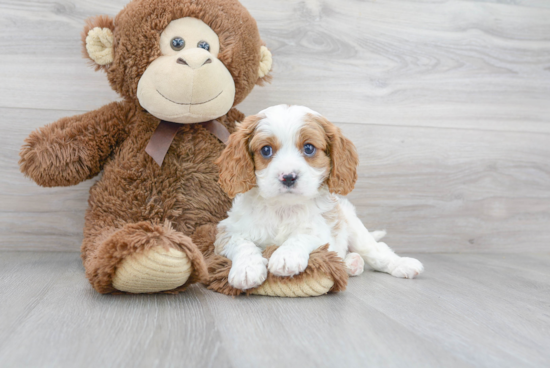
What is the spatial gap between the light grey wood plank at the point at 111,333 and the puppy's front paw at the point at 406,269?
0.77 metres

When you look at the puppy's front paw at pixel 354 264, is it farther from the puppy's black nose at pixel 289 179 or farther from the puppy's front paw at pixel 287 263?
the puppy's black nose at pixel 289 179

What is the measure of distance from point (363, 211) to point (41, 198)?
1387 mm

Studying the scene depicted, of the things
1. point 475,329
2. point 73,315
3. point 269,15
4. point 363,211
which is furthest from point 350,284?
point 269,15

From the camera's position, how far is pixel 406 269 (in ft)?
5.44

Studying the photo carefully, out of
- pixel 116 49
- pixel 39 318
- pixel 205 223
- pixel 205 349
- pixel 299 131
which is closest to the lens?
pixel 205 349

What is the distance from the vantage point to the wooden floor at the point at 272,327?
2.90ft

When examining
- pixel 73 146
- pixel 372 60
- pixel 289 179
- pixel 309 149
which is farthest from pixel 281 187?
pixel 372 60

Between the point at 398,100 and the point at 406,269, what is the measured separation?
83 centimetres

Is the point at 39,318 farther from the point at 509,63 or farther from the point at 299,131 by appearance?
the point at 509,63

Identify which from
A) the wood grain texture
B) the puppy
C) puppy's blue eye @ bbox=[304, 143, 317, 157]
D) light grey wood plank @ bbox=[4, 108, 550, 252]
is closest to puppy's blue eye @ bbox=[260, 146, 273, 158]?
the puppy

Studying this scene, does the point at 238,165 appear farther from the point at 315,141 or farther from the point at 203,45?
the point at 203,45

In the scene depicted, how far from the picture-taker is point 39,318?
107cm

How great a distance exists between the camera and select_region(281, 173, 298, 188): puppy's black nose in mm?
1266

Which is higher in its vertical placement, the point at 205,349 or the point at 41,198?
the point at 205,349
